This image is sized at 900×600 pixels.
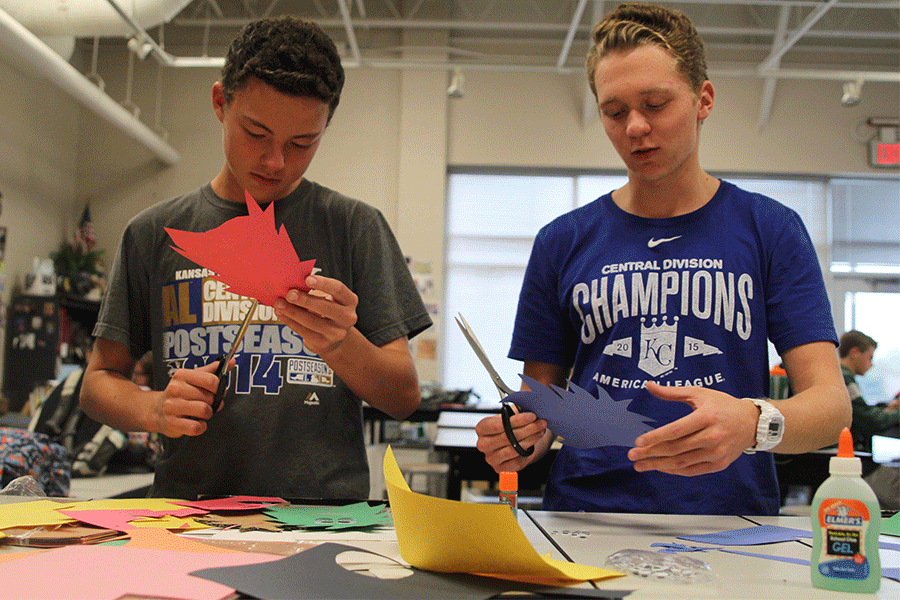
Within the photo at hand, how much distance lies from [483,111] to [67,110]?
445 centimetres

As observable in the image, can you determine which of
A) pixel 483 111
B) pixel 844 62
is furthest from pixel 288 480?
pixel 844 62

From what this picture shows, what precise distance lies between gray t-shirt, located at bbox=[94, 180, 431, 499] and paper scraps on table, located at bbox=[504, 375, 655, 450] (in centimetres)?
32

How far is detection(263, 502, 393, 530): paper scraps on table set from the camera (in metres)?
0.93

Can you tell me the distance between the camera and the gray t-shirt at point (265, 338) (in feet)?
4.04

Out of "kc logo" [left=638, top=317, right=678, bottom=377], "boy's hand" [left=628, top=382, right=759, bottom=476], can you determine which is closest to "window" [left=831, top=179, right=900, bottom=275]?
"kc logo" [left=638, top=317, right=678, bottom=377]

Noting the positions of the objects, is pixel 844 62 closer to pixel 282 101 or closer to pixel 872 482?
pixel 872 482

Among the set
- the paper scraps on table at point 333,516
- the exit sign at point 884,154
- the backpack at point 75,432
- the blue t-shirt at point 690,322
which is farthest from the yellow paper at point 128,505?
the exit sign at point 884,154

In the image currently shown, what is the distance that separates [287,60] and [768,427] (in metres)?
0.91

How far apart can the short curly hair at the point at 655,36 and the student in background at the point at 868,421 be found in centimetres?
77

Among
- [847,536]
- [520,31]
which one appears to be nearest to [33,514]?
[847,536]

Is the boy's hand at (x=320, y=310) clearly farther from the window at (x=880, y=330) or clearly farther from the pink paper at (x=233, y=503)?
the window at (x=880, y=330)

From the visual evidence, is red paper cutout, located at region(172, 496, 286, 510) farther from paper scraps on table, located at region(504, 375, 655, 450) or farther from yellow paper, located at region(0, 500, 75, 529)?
paper scraps on table, located at region(504, 375, 655, 450)

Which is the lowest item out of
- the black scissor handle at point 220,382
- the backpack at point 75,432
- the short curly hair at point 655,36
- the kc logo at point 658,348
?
the backpack at point 75,432

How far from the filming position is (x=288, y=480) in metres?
1.22
